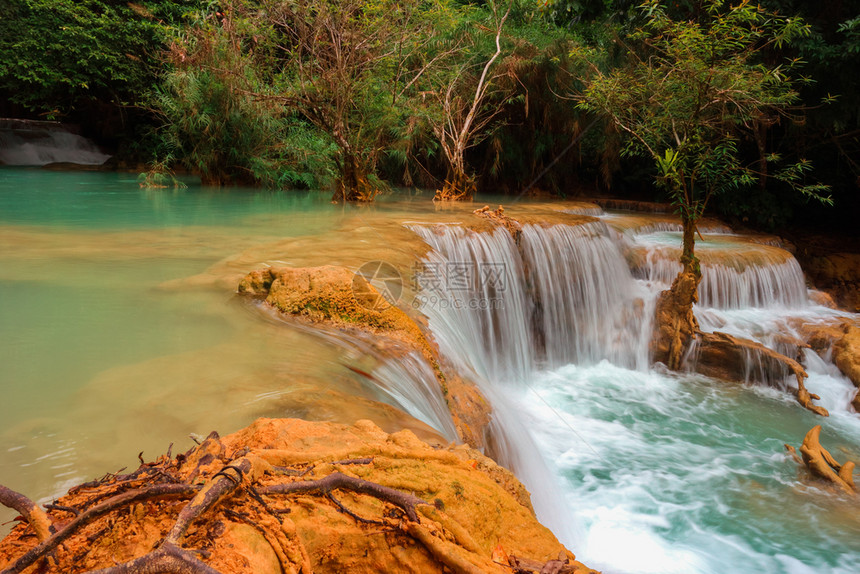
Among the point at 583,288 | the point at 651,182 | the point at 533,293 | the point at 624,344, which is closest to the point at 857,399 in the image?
the point at 624,344

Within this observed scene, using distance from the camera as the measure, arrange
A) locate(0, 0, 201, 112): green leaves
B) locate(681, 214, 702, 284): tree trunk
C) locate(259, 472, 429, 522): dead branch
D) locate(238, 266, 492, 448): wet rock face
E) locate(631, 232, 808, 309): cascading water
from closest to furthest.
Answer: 1. locate(259, 472, 429, 522): dead branch
2. locate(238, 266, 492, 448): wet rock face
3. locate(681, 214, 702, 284): tree trunk
4. locate(631, 232, 808, 309): cascading water
5. locate(0, 0, 201, 112): green leaves

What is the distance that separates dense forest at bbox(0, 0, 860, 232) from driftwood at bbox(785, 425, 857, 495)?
173 inches

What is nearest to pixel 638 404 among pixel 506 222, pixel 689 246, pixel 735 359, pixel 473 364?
pixel 735 359

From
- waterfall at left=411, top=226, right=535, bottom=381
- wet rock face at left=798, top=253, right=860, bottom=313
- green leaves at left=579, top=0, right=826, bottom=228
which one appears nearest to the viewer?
waterfall at left=411, top=226, right=535, bottom=381

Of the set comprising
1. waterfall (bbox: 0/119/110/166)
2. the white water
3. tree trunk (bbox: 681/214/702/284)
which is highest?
waterfall (bbox: 0/119/110/166)

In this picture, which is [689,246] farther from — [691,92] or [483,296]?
[483,296]

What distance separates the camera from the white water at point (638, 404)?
389 cm

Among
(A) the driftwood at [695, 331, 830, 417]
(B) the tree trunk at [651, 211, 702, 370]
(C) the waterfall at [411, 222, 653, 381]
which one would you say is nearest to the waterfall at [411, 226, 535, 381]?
(C) the waterfall at [411, 222, 653, 381]

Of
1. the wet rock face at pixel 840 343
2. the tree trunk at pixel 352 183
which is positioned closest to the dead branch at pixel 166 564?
the wet rock face at pixel 840 343

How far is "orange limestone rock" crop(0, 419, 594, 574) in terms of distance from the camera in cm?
118

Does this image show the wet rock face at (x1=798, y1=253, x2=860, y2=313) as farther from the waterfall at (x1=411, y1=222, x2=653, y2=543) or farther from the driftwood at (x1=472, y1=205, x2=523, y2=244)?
the driftwood at (x1=472, y1=205, x2=523, y2=244)

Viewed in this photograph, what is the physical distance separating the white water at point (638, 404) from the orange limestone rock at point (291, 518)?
7.30 feet

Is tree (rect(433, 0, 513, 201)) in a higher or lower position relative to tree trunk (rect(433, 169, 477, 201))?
higher

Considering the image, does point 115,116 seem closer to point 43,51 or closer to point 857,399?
point 43,51
